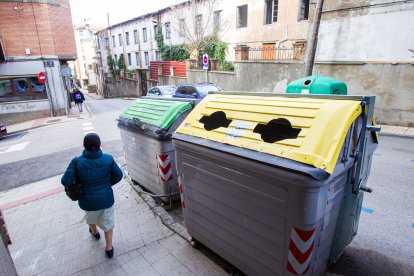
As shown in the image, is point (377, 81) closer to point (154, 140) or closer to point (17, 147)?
point (154, 140)

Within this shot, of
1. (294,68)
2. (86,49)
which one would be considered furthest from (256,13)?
(86,49)

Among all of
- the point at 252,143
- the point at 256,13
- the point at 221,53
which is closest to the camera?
the point at 252,143

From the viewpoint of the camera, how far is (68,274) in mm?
3289

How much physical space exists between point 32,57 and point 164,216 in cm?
1700

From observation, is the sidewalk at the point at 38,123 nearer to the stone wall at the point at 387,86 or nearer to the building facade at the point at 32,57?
the building facade at the point at 32,57

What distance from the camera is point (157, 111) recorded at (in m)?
4.60

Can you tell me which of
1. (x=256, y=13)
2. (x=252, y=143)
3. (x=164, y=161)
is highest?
(x=256, y=13)

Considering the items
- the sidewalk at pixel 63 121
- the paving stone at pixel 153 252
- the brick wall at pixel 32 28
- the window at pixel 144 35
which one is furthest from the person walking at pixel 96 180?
the window at pixel 144 35

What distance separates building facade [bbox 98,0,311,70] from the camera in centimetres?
1577

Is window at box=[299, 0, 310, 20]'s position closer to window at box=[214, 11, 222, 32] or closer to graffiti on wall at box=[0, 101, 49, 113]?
window at box=[214, 11, 222, 32]

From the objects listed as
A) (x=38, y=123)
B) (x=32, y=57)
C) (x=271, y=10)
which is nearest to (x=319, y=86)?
(x=271, y=10)

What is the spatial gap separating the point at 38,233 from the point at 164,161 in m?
2.43

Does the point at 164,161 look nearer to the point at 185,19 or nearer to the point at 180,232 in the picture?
the point at 180,232

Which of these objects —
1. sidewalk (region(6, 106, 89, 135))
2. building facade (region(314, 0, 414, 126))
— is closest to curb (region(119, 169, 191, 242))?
building facade (region(314, 0, 414, 126))
